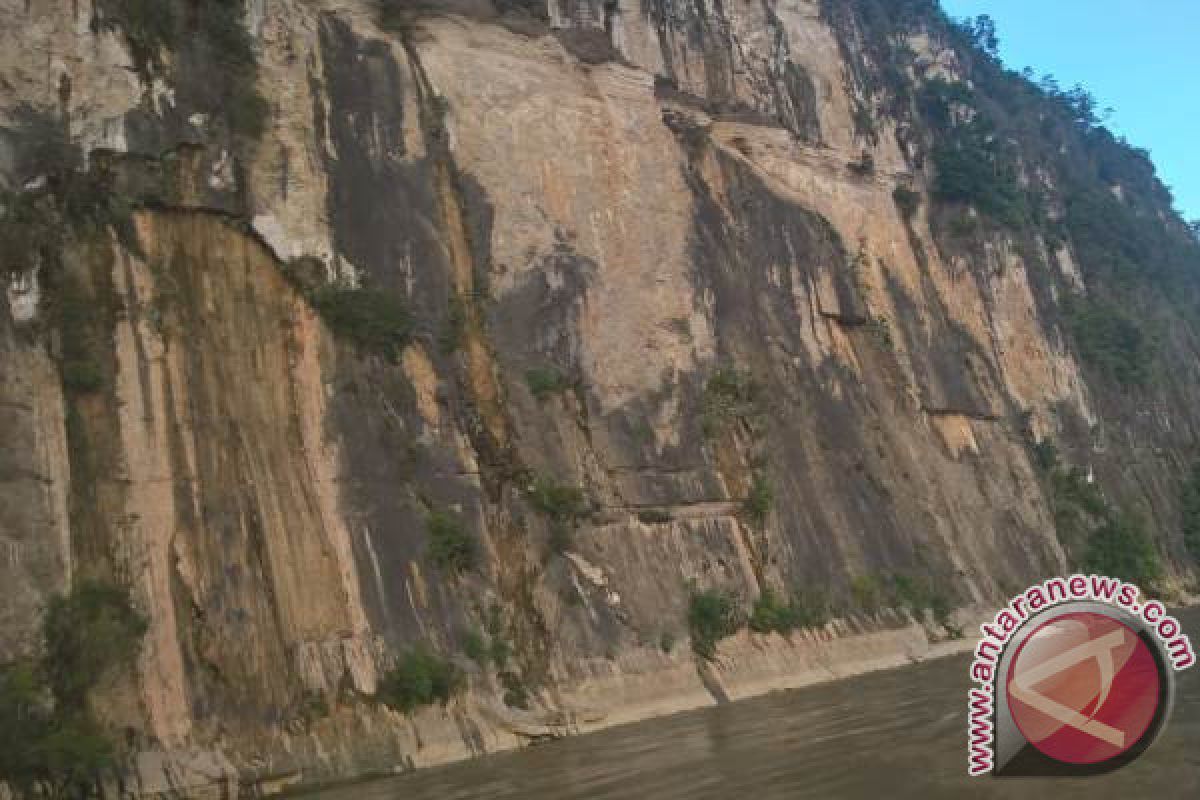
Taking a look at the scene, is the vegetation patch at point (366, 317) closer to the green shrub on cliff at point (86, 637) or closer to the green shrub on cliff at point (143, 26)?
the green shrub on cliff at point (143, 26)

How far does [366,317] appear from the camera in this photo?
2300 cm

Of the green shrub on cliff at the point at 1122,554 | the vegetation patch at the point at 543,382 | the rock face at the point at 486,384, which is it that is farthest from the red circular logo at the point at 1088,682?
the green shrub on cliff at the point at 1122,554

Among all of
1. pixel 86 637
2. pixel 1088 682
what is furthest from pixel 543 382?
pixel 1088 682

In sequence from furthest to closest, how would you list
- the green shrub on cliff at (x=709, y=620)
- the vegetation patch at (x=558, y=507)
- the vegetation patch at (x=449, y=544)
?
the green shrub on cliff at (x=709, y=620) → the vegetation patch at (x=558, y=507) → the vegetation patch at (x=449, y=544)

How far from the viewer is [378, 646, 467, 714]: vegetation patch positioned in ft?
62.0

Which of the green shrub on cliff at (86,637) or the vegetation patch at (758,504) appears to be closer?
the green shrub on cliff at (86,637)

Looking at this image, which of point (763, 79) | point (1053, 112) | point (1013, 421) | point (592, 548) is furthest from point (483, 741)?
point (1053, 112)

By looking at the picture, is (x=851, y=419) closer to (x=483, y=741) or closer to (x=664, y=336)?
(x=664, y=336)

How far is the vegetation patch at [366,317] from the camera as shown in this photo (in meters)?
22.6

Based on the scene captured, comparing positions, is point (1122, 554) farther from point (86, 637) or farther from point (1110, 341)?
point (86, 637)

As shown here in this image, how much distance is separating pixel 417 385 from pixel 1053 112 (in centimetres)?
5263

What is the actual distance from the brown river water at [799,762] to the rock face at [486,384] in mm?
1858

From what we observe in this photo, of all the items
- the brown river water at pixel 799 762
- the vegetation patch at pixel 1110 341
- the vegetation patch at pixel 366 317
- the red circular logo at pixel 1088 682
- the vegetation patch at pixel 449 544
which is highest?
the vegetation patch at pixel 1110 341

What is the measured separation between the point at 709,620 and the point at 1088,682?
19.3 m
